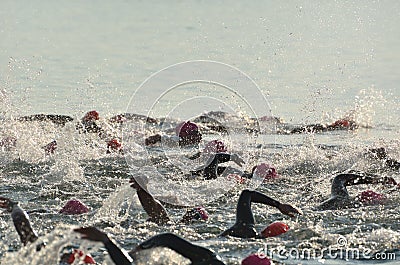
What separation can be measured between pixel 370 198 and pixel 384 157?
2.91 metres

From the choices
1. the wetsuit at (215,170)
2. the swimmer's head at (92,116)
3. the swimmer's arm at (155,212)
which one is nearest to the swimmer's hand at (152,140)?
the swimmer's head at (92,116)

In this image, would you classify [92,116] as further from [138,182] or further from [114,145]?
[138,182]

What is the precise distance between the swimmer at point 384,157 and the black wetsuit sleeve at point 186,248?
662 cm

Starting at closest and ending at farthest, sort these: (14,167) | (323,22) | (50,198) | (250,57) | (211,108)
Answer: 1. (50,198)
2. (14,167)
3. (211,108)
4. (250,57)
5. (323,22)

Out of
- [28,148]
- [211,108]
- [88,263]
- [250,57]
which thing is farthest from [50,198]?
[250,57]

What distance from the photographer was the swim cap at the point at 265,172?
912cm

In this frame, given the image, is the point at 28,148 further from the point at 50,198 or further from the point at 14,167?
the point at 50,198

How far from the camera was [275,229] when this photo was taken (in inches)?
229

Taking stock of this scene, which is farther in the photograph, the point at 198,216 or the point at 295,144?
the point at 295,144

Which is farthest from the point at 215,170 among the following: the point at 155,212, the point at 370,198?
the point at 155,212

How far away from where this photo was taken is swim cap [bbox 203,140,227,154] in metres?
10.8

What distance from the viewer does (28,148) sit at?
33.0ft

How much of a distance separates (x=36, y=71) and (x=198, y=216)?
1079cm

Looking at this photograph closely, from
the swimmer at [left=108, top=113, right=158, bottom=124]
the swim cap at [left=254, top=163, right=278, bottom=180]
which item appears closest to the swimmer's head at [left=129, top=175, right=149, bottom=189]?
the swim cap at [left=254, top=163, right=278, bottom=180]
